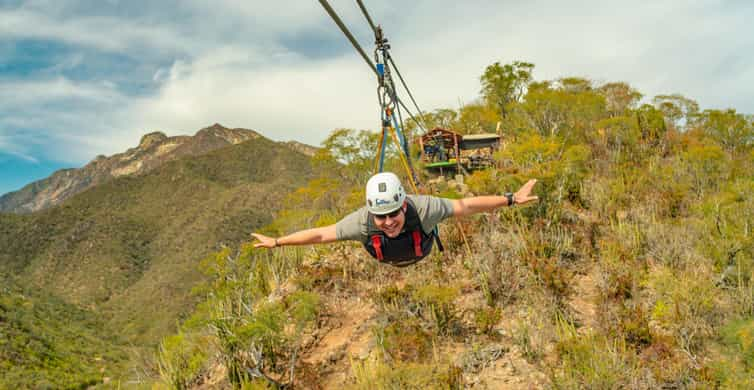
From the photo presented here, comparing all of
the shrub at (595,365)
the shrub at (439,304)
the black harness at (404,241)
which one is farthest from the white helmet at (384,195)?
the shrub at (439,304)

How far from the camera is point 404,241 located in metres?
4.64

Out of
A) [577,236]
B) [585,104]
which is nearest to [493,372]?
[577,236]

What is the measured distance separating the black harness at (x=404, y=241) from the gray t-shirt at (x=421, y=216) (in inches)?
2.4

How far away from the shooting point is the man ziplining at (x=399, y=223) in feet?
14.5

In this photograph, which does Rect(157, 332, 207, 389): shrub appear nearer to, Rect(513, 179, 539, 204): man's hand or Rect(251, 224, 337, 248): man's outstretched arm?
Rect(251, 224, 337, 248): man's outstretched arm

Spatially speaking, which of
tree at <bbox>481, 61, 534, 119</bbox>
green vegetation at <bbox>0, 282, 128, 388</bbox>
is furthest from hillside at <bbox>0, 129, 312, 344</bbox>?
tree at <bbox>481, 61, 534, 119</bbox>

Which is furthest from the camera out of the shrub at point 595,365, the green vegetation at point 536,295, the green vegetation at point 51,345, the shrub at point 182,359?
the green vegetation at point 51,345

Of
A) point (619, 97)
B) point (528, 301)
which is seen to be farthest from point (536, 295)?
point (619, 97)

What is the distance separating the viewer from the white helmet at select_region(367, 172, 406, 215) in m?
4.26

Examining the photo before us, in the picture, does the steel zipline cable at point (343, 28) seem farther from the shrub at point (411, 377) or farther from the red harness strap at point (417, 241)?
the shrub at point (411, 377)

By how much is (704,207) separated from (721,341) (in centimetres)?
503

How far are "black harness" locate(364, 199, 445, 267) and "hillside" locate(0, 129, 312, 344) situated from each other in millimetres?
67320

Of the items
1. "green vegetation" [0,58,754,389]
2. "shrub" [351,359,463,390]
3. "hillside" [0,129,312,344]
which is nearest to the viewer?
"shrub" [351,359,463,390]

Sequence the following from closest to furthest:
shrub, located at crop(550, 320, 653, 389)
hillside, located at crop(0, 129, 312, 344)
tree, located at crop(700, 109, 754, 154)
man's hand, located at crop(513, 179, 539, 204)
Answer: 1. man's hand, located at crop(513, 179, 539, 204)
2. shrub, located at crop(550, 320, 653, 389)
3. tree, located at crop(700, 109, 754, 154)
4. hillside, located at crop(0, 129, 312, 344)
